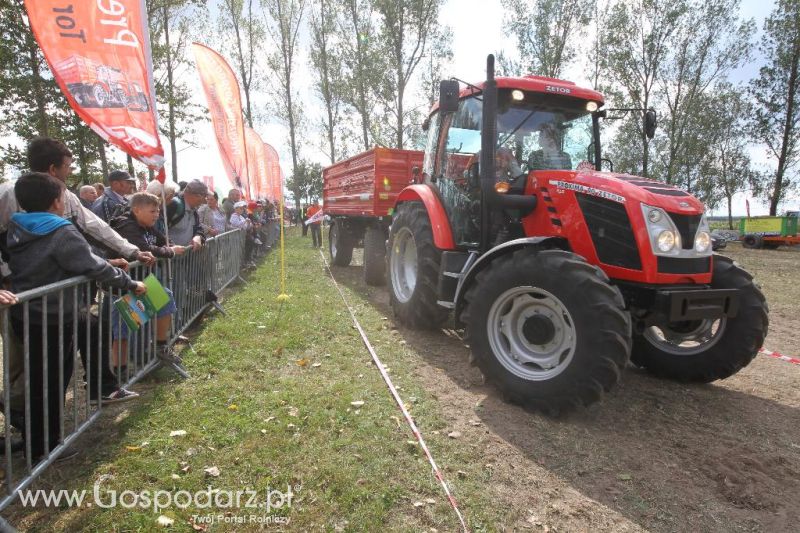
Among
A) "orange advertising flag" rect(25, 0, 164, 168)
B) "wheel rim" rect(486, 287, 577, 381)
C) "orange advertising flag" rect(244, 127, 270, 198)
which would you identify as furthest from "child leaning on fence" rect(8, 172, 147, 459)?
"orange advertising flag" rect(244, 127, 270, 198)

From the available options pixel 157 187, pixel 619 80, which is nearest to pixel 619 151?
pixel 619 80

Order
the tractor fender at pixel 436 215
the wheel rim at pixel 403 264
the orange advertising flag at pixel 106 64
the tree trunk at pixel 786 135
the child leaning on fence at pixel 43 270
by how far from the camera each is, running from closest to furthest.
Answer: the child leaning on fence at pixel 43 270 → the orange advertising flag at pixel 106 64 → the tractor fender at pixel 436 215 → the wheel rim at pixel 403 264 → the tree trunk at pixel 786 135

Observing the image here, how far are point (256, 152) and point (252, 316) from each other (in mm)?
11324

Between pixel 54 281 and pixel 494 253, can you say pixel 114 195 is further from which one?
pixel 494 253

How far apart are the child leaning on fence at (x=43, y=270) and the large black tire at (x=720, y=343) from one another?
4686mm

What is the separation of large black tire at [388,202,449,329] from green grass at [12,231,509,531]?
0.75 meters

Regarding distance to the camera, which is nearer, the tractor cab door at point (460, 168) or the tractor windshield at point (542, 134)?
the tractor windshield at point (542, 134)

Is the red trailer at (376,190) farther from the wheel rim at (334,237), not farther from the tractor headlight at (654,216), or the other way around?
the tractor headlight at (654,216)

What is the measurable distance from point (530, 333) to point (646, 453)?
3.63ft

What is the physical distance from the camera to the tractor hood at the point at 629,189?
11.2ft

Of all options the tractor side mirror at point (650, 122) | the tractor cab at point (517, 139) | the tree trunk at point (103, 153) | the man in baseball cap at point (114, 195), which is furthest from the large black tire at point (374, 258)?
the tree trunk at point (103, 153)

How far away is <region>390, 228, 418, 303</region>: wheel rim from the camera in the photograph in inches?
242

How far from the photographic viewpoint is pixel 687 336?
13.6ft

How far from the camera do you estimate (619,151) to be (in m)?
30.2
